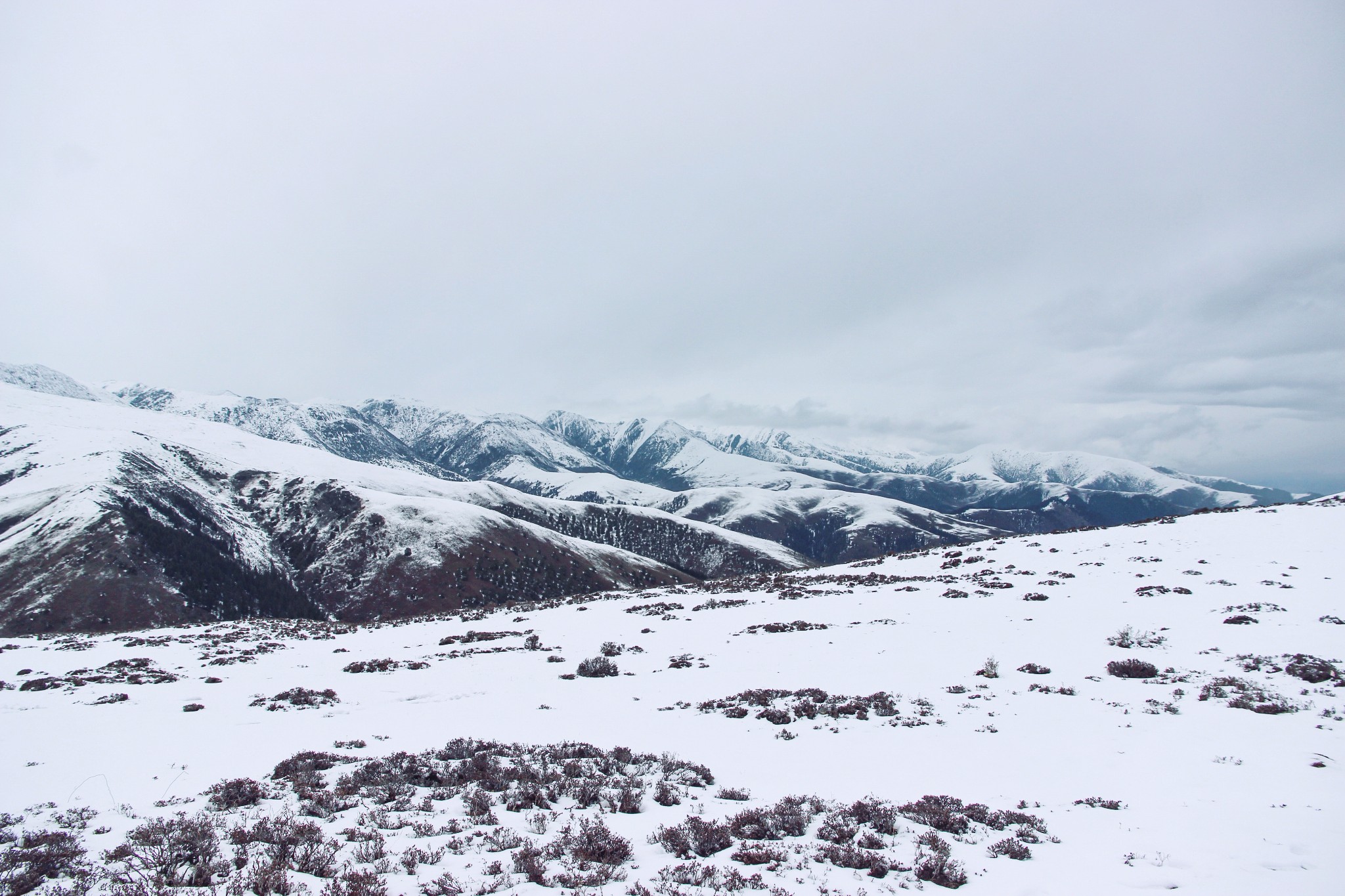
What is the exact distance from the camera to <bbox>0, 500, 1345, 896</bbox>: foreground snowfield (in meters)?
9.55

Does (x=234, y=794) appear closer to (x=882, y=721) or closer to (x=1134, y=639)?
(x=882, y=721)

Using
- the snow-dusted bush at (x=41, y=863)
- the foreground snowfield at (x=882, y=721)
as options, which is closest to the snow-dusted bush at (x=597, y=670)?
the foreground snowfield at (x=882, y=721)

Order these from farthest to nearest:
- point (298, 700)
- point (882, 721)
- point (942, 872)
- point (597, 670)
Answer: point (597, 670), point (298, 700), point (882, 721), point (942, 872)

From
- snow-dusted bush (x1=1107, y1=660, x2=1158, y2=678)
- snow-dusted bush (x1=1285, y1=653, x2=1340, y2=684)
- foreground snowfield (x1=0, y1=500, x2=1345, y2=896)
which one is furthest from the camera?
snow-dusted bush (x1=1107, y1=660, x2=1158, y2=678)

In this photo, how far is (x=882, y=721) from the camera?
56.7 feet

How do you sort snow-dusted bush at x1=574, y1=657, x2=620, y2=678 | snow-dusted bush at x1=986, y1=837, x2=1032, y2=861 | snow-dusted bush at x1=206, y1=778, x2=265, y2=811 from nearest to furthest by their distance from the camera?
snow-dusted bush at x1=986, y1=837, x2=1032, y2=861 < snow-dusted bush at x1=206, y1=778, x2=265, y2=811 < snow-dusted bush at x1=574, y1=657, x2=620, y2=678

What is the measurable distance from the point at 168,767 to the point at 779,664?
19.7 meters

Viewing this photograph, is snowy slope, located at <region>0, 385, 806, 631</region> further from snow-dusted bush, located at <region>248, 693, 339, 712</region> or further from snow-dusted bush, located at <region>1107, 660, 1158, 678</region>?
snow-dusted bush, located at <region>1107, 660, 1158, 678</region>

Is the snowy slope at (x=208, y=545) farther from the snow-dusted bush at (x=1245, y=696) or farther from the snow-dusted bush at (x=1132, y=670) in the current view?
the snow-dusted bush at (x=1245, y=696)

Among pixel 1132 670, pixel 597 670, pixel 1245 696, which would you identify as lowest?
pixel 597 670

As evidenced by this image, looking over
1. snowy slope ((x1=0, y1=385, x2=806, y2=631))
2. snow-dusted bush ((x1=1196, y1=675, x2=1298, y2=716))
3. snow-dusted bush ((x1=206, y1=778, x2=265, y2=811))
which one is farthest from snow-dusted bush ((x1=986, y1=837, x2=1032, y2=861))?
snowy slope ((x1=0, y1=385, x2=806, y2=631))

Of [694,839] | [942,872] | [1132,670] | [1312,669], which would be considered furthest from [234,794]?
[1312,669]

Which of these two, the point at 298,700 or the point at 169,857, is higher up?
the point at 169,857

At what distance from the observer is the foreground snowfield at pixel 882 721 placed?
9.55 metres
